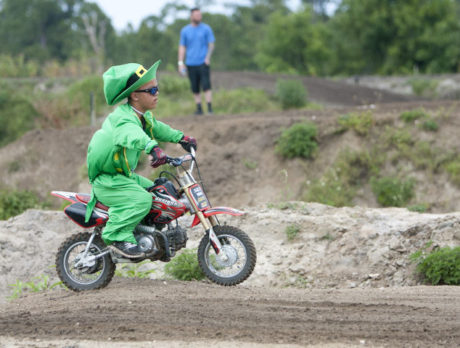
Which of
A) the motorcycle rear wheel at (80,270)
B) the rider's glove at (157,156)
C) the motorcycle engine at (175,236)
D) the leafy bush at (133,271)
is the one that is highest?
the rider's glove at (157,156)

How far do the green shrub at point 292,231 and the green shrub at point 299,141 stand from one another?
4532 millimetres

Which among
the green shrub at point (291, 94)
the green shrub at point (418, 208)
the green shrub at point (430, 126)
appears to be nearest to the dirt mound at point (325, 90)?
the green shrub at point (291, 94)

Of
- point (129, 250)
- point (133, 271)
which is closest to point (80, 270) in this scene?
point (129, 250)

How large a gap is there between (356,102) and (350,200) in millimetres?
9101

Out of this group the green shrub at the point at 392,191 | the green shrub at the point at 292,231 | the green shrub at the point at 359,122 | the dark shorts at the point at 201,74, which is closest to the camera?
the green shrub at the point at 292,231

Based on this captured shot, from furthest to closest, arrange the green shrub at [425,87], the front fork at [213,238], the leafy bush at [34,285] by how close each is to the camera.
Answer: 1. the green shrub at [425,87]
2. the leafy bush at [34,285]
3. the front fork at [213,238]

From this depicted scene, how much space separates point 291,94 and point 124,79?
44.5 ft

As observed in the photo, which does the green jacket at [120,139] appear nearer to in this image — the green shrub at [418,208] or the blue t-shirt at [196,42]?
the green shrub at [418,208]

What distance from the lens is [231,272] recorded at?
6.84 metres

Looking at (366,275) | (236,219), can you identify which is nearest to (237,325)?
(366,275)

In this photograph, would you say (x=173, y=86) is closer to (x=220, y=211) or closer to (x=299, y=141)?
(x=299, y=141)

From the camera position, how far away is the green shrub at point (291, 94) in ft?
64.9

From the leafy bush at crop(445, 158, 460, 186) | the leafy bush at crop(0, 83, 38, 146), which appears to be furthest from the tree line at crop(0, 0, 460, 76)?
the leafy bush at crop(445, 158, 460, 186)

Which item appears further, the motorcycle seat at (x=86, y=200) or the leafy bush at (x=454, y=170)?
the leafy bush at (x=454, y=170)
